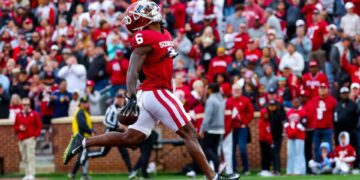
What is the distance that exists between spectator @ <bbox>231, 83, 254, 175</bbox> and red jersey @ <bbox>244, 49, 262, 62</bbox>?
1966 millimetres

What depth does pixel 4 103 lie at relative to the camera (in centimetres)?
2588

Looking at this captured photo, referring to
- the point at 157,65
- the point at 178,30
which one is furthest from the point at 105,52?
the point at 157,65

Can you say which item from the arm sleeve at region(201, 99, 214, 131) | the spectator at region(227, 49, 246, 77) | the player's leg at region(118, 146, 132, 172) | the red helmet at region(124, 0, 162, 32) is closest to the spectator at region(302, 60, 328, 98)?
the spectator at region(227, 49, 246, 77)

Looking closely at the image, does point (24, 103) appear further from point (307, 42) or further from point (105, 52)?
point (307, 42)

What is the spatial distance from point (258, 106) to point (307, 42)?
2.28 m

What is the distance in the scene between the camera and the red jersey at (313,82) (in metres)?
23.2

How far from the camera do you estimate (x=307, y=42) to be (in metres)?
25.4

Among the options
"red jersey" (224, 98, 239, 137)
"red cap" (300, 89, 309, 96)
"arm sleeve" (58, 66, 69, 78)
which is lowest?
"red jersey" (224, 98, 239, 137)

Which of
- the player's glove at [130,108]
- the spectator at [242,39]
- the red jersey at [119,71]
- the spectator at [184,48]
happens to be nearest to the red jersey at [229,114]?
the spectator at [242,39]

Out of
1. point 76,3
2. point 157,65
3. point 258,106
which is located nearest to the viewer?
point 157,65

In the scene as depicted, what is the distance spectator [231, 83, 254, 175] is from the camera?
2277 cm

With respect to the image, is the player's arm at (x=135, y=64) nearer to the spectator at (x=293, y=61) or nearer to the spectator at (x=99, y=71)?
the spectator at (x=293, y=61)

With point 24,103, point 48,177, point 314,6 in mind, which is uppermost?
point 314,6

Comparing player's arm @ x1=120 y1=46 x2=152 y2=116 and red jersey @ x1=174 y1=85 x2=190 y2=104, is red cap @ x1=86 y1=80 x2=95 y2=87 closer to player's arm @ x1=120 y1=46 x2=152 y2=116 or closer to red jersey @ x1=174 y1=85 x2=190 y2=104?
red jersey @ x1=174 y1=85 x2=190 y2=104
